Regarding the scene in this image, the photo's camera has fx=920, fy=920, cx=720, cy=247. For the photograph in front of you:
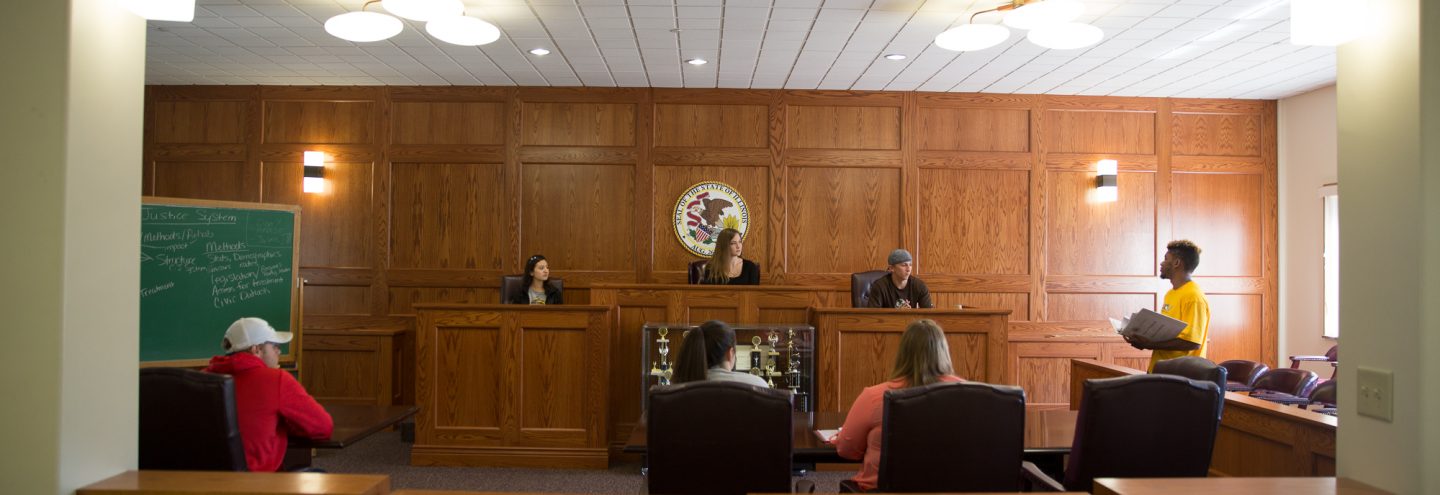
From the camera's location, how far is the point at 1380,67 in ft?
7.60

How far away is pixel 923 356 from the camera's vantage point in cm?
329

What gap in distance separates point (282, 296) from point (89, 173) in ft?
15.3

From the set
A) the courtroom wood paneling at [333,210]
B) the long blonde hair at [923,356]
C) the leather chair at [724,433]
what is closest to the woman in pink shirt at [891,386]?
the long blonde hair at [923,356]

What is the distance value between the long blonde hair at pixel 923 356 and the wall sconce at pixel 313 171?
239 inches

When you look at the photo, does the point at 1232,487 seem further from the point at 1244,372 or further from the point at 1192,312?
the point at 1244,372

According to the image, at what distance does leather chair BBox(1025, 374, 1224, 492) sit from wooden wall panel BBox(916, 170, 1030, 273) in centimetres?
475

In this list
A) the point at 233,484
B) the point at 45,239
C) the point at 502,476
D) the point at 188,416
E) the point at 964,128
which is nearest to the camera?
the point at 45,239

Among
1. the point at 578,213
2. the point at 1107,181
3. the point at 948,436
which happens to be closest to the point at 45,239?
the point at 948,436

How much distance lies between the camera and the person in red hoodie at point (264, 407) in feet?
11.6

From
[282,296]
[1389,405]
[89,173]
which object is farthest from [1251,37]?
[282,296]

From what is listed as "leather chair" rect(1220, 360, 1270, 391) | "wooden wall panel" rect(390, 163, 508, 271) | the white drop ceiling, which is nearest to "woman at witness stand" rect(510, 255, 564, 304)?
"wooden wall panel" rect(390, 163, 508, 271)

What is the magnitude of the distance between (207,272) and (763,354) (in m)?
3.73

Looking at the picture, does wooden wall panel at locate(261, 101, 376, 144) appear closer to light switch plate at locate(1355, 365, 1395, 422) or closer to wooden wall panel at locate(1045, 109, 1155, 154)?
wooden wall panel at locate(1045, 109, 1155, 154)

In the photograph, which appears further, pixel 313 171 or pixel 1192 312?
pixel 313 171
